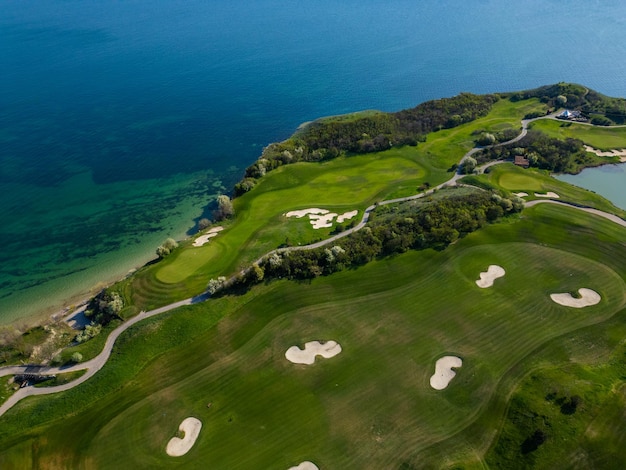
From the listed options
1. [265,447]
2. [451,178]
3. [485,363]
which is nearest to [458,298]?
[485,363]

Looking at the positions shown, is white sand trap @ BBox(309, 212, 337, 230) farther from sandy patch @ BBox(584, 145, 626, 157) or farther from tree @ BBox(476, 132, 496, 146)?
sandy patch @ BBox(584, 145, 626, 157)

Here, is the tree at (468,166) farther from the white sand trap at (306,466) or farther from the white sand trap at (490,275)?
the white sand trap at (306,466)

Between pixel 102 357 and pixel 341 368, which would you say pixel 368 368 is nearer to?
pixel 341 368

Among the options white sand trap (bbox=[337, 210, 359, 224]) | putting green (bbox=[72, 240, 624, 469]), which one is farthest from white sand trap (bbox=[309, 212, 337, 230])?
putting green (bbox=[72, 240, 624, 469])

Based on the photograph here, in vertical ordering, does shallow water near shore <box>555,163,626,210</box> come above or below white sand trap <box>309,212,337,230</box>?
below

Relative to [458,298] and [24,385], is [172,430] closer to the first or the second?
→ [24,385]
